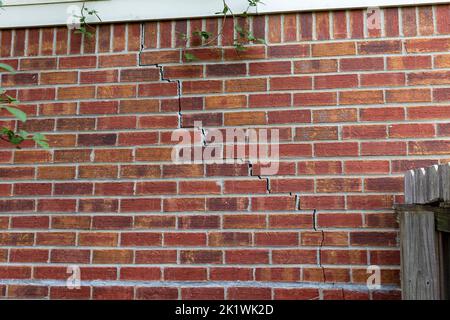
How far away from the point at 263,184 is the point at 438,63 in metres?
1.04

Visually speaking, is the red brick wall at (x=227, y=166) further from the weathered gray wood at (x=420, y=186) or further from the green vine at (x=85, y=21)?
the weathered gray wood at (x=420, y=186)

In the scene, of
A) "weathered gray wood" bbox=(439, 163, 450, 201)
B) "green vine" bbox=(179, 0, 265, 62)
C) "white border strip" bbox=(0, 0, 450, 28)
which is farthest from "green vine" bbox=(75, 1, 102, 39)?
"weathered gray wood" bbox=(439, 163, 450, 201)

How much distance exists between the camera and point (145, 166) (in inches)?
94.4

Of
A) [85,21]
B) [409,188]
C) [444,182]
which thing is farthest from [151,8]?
[444,182]

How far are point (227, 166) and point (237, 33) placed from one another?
696 mm

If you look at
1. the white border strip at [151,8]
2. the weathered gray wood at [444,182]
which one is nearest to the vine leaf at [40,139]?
the white border strip at [151,8]

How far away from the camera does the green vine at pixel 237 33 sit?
239 cm

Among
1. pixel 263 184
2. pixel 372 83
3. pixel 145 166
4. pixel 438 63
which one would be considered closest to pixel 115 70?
pixel 145 166

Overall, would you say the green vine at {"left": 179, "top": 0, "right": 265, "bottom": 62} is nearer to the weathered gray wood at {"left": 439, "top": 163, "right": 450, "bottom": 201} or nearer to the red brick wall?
the red brick wall

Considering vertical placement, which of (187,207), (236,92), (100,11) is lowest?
(187,207)

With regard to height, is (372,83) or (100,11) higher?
(100,11)

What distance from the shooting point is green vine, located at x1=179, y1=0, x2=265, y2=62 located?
239 centimetres

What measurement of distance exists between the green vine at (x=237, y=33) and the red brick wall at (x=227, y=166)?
0.04m
